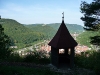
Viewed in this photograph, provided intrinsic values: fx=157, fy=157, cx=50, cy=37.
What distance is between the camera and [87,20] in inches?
513

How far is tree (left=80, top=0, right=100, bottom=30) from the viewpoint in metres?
12.6

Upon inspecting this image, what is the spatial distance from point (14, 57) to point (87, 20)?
6.95 metres

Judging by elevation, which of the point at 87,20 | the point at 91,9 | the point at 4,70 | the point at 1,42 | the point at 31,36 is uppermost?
the point at 91,9

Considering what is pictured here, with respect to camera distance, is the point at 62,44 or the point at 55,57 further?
the point at 55,57

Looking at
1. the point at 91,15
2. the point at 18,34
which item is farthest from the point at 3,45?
the point at 18,34

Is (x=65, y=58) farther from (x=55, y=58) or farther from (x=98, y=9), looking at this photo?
(x=98, y=9)

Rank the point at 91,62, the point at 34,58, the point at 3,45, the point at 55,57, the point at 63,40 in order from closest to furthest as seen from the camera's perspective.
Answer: the point at 3,45 < the point at 91,62 < the point at 63,40 < the point at 55,57 < the point at 34,58

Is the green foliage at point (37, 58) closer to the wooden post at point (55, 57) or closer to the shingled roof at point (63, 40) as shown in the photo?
the wooden post at point (55, 57)

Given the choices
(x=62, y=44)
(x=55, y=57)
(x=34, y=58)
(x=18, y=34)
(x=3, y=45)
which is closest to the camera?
(x=3, y=45)

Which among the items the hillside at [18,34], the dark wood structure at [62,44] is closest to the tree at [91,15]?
the dark wood structure at [62,44]

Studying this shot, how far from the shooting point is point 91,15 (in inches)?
519

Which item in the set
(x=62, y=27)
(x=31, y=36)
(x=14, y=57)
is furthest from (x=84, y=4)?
(x=31, y=36)

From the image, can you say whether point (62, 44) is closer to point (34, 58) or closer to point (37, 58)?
point (37, 58)

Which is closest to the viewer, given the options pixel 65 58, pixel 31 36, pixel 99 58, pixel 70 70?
pixel 99 58
